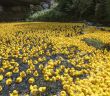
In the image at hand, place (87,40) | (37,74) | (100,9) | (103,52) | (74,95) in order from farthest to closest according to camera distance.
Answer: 1. (100,9)
2. (87,40)
3. (103,52)
4. (37,74)
5. (74,95)

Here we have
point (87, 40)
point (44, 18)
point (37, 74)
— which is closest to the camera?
point (37, 74)

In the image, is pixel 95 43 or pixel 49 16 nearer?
pixel 95 43

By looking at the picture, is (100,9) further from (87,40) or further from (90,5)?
(87,40)

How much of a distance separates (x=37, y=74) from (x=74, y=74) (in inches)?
36.7

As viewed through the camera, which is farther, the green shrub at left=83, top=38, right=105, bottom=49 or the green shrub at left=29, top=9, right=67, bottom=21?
the green shrub at left=29, top=9, right=67, bottom=21

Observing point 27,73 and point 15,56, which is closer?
point 27,73

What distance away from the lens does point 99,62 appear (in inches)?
361

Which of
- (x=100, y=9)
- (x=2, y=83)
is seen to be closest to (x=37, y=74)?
(x=2, y=83)

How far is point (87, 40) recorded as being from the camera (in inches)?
536

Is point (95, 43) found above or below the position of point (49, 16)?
above

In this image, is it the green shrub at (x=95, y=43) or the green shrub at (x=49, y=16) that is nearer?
the green shrub at (x=95, y=43)

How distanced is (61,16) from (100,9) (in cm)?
454

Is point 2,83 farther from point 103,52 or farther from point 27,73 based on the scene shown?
point 103,52

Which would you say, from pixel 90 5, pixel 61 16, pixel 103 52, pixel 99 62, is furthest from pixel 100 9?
pixel 99 62
